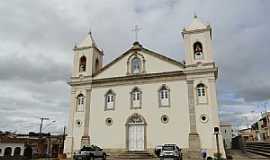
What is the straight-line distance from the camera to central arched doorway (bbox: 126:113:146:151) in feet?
87.0

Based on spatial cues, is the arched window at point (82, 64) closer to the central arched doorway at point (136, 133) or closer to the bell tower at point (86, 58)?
the bell tower at point (86, 58)

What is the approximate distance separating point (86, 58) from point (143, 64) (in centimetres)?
725

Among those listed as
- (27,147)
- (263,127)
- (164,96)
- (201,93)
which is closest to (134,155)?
(164,96)

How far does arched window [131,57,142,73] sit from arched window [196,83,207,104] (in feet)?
21.7

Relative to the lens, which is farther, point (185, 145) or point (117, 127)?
point (117, 127)

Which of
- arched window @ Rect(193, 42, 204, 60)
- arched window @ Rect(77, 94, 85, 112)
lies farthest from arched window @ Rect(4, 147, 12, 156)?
arched window @ Rect(193, 42, 204, 60)

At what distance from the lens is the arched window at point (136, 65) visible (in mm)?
29134

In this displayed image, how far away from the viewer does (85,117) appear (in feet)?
94.4

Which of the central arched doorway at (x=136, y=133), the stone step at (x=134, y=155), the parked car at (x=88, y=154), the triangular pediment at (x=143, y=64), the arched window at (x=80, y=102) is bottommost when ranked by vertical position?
the stone step at (x=134, y=155)

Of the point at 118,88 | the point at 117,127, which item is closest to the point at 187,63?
the point at 118,88

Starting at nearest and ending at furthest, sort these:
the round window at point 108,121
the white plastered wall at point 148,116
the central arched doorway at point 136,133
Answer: the white plastered wall at point 148,116, the central arched doorway at point 136,133, the round window at point 108,121

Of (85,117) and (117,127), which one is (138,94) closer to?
(117,127)

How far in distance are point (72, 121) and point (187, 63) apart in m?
13.6

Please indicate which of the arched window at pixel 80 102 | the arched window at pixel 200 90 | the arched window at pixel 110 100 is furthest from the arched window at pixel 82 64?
the arched window at pixel 200 90
